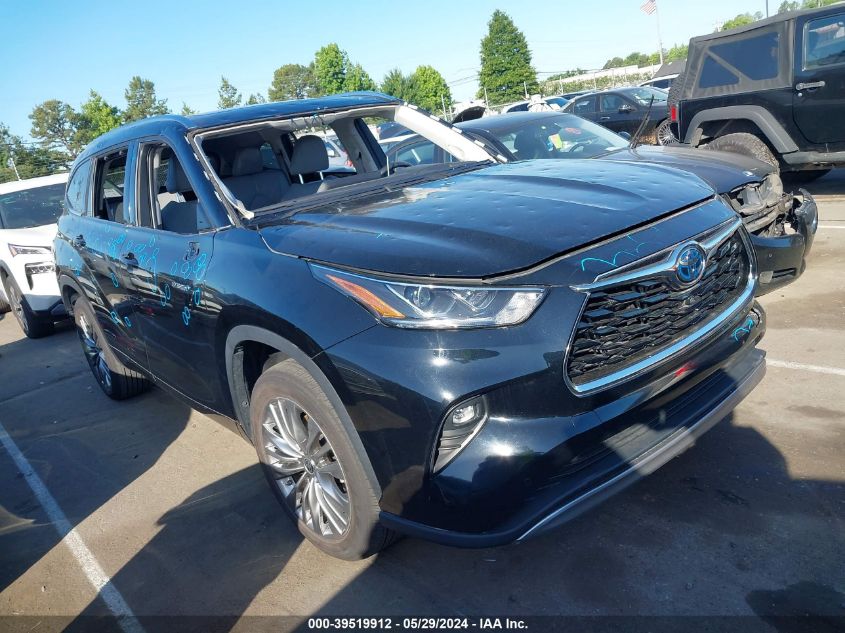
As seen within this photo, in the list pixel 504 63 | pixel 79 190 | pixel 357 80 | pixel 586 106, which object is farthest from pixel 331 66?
pixel 79 190

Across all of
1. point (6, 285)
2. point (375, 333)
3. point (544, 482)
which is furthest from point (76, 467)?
point (6, 285)

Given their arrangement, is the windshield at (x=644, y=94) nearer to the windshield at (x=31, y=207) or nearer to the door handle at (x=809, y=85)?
the door handle at (x=809, y=85)

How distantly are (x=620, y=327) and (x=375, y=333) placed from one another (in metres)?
0.83

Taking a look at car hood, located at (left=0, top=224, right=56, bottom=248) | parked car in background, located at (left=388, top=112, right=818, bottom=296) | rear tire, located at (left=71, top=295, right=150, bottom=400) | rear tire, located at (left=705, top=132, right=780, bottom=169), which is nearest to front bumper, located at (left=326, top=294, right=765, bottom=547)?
parked car in background, located at (left=388, top=112, right=818, bottom=296)

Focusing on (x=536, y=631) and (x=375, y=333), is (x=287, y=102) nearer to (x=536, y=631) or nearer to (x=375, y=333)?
(x=375, y=333)

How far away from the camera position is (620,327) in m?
2.32

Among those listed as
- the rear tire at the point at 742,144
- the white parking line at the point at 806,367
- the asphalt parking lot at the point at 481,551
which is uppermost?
the rear tire at the point at 742,144

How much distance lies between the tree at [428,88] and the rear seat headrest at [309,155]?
69098 mm

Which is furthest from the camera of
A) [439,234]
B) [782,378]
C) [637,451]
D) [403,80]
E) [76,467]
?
[403,80]

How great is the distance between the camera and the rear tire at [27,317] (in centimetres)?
785

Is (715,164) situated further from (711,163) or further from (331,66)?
(331,66)

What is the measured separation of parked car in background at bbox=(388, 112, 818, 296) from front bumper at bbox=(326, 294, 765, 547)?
1.55 metres

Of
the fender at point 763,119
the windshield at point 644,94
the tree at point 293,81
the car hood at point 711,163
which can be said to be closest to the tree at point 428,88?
the tree at point 293,81

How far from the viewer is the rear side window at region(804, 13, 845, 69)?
7.27 metres
